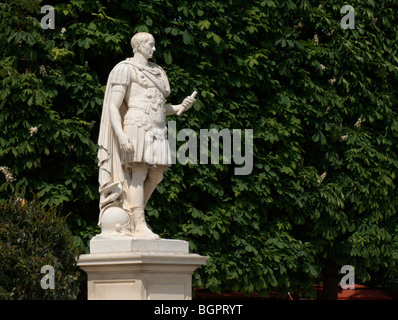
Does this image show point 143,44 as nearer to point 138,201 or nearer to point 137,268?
point 138,201

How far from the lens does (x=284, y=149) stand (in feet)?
55.6

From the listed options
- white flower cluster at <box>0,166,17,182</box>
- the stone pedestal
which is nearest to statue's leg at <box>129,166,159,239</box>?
the stone pedestal

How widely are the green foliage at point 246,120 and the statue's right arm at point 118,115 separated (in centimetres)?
364

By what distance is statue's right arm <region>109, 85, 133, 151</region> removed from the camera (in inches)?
419

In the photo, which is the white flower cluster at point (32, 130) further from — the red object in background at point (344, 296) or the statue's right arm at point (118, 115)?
the red object in background at point (344, 296)

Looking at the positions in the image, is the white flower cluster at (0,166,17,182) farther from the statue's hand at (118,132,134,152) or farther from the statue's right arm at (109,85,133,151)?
the statue's hand at (118,132,134,152)

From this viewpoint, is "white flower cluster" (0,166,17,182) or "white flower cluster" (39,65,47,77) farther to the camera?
"white flower cluster" (39,65,47,77)

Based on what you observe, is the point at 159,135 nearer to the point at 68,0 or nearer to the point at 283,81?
the point at 68,0

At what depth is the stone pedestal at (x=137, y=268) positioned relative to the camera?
10.3m

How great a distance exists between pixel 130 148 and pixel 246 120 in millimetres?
6210

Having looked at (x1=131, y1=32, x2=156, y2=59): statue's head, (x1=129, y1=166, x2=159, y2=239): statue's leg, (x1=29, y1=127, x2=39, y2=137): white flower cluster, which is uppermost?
(x1=131, y1=32, x2=156, y2=59): statue's head

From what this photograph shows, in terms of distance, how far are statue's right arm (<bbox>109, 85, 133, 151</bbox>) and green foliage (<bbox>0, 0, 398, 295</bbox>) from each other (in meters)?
3.64

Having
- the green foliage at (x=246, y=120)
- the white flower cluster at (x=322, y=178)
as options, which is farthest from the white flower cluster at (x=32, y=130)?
the white flower cluster at (x=322, y=178)
